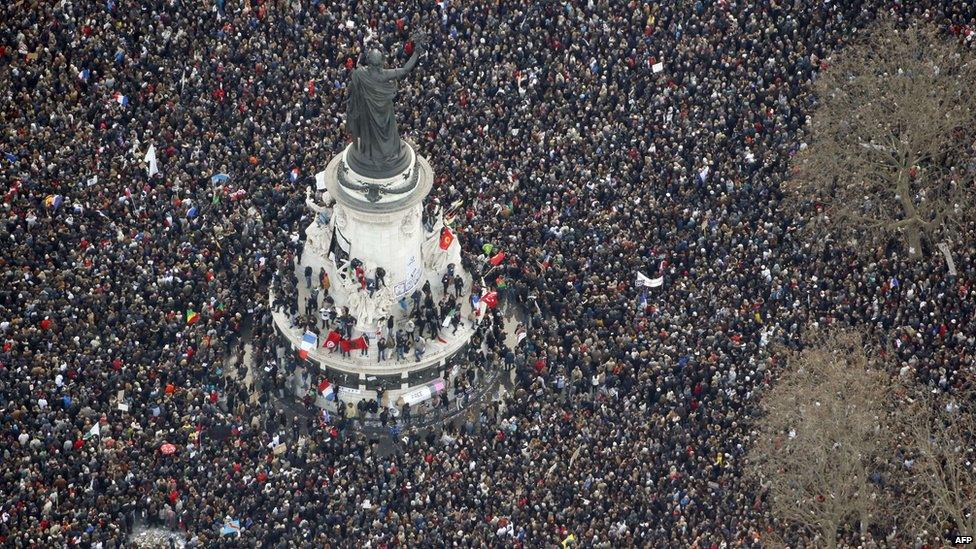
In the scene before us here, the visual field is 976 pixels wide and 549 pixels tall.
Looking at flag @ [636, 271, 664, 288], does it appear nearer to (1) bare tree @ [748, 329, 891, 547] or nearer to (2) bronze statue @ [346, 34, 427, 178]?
(1) bare tree @ [748, 329, 891, 547]

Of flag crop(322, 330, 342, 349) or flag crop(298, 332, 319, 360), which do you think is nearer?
flag crop(298, 332, 319, 360)

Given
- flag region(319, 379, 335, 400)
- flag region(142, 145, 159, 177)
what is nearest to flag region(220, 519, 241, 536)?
flag region(319, 379, 335, 400)

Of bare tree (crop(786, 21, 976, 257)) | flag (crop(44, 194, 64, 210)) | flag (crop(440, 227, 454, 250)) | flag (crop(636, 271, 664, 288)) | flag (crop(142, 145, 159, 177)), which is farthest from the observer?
flag (crop(142, 145, 159, 177))

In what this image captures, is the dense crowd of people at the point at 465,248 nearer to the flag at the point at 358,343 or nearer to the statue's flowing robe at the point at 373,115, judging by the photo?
the flag at the point at 358,343

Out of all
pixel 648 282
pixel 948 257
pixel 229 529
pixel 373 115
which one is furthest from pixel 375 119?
pixel 948 257

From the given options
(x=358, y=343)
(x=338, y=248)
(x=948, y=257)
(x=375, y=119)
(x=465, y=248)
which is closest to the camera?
(x=375, y=119)

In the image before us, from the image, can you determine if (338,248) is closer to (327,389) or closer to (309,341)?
(309,341)

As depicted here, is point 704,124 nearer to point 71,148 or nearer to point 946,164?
point 946,164
